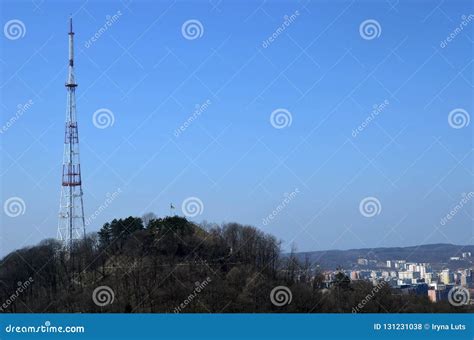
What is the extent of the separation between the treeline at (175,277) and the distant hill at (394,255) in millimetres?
747

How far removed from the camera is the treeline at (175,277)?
85.3 ft

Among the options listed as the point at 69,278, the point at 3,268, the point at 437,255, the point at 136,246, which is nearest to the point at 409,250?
the point at 437,255

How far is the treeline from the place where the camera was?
26.0 meters

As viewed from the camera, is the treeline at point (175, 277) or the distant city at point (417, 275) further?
the treeline at point (175, 277)

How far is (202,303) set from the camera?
84.3 ft

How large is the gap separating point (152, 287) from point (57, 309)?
155 inches

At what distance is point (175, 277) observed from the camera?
28.4 metres

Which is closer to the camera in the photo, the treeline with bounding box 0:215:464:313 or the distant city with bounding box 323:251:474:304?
the distant city with bounding box 323:251:474:304

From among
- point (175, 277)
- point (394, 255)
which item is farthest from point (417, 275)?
point (175, 277)

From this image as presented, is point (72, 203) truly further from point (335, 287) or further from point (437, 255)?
point (437, 255)

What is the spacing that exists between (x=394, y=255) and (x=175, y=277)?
9.43m

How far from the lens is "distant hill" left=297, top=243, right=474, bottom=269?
2505 centimetres

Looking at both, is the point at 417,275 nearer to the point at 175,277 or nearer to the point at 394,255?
the point at 394,255

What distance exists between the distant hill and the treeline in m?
0.75
